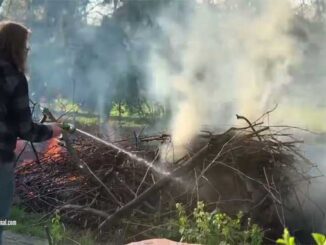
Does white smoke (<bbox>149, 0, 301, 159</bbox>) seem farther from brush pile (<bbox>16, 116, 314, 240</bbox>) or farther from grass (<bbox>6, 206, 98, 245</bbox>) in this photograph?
grass (<bbox>6, 206, 98, 245</bbox>)

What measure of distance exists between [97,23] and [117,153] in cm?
827

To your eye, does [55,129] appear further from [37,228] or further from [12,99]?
[37,228]

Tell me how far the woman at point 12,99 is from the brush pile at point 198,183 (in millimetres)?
2428

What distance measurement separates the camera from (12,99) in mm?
3387

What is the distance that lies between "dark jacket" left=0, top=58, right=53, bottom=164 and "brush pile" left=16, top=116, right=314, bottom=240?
2.47 m

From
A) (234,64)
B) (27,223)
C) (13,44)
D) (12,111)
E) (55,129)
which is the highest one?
(234,64)

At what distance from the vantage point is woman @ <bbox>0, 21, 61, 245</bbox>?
3.38 metres

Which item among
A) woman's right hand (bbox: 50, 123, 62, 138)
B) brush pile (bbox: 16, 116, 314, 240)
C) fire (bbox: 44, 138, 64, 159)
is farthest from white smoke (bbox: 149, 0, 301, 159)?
woman's right hand (bbox: 50, 123, 62, 138)

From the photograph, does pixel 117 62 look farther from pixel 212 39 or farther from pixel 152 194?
pixel 152 194

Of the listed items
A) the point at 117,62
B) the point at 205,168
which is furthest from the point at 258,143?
the point at 117,62

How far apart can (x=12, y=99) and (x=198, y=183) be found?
9.77 feet

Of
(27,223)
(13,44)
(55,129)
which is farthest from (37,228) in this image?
(13,44)

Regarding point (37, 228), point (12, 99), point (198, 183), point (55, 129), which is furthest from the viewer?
point (37, 228)

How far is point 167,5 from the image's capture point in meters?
13.0
